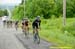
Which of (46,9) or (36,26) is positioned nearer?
(36,26)

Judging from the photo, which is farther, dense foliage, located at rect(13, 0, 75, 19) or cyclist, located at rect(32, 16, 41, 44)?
dense foliage, located at rect(13, 0, 75, 19)

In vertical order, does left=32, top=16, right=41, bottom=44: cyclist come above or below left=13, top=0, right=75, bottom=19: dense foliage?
above

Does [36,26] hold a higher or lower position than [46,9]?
higher

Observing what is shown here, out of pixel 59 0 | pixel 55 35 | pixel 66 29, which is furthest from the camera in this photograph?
pixel 59 0

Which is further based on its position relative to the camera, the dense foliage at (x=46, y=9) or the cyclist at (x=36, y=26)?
the dense foliage at (x=46, y=9)

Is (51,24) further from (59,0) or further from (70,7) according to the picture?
(59,0)

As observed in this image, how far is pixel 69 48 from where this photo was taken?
19.9 m

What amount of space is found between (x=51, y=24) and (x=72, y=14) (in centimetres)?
3362

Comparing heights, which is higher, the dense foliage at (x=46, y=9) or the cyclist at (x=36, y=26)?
the cyclist at (x=36, y=26)

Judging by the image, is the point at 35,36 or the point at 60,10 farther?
the point at 60,10

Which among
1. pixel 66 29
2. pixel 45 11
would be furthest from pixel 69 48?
pixel 45 11

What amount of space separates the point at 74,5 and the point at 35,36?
6317 centimetres

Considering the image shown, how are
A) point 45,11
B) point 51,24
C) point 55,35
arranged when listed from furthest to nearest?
point 45,11, point 51,24, point 55,35

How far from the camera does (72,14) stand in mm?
84938
